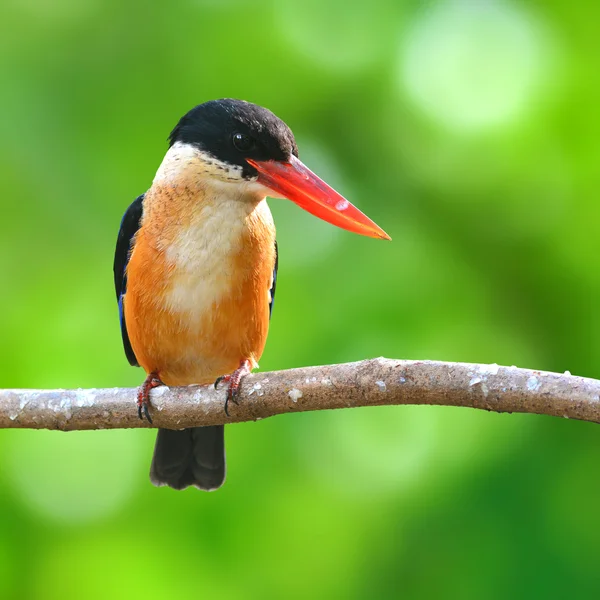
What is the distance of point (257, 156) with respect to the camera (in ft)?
10.1

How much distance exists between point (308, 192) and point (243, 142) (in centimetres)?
30

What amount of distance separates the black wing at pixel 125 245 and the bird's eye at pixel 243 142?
0.55 meters

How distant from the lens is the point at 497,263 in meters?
5.52

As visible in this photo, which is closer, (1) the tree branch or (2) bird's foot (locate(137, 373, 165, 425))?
(1) the tree branch

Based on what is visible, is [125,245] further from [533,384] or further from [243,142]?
[533,384]

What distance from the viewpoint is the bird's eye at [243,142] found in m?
3.09

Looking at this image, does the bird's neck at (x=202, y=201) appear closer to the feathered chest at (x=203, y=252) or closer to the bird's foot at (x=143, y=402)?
the feathered chest at (x=203, y=252)

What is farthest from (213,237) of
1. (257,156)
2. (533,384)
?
(533,384)

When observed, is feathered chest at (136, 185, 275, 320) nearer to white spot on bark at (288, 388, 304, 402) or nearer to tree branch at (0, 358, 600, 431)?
tree branch at (0, 358, 600, 431)

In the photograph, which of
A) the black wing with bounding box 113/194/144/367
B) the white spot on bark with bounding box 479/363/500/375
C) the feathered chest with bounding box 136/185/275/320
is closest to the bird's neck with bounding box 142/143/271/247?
the feathered chest with bounding box 136/185/275/320

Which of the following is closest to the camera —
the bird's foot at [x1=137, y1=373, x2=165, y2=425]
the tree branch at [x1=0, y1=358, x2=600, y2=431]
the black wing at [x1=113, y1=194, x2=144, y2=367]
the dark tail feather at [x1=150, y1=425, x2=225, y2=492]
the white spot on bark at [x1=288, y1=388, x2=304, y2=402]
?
the tree branch at [x1=0, y1=358, x2=600, y2=431]

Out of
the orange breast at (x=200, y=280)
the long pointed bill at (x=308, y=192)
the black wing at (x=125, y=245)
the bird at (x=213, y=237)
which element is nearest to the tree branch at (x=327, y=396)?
the bird at (x=213, y=237)

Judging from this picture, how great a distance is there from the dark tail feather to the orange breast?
677 millimetres

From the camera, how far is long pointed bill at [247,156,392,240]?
9.55 ft
